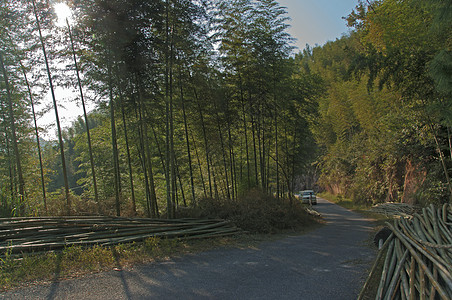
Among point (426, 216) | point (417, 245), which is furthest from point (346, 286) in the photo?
point (426, 216)

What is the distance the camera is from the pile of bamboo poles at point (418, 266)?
2.72 metres

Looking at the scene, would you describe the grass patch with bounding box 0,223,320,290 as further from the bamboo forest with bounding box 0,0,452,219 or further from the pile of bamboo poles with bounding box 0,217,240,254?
the bamboo forest with bounding box 0,0,452,219

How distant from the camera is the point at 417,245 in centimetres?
333

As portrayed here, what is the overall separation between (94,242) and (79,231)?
1.51ft

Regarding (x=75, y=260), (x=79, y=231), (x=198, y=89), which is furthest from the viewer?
(x=198, y=89)

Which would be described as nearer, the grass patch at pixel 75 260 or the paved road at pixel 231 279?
the paved road at pixel 231 279

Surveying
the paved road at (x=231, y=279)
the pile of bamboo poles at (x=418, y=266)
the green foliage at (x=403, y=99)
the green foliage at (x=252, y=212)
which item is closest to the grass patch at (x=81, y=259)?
the paved road at (x=231, y=279)

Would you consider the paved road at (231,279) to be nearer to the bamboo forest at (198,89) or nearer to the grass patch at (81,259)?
the grass patch at (81,259)

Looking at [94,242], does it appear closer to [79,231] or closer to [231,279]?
[79,231]

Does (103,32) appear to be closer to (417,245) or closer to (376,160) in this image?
(417,245)

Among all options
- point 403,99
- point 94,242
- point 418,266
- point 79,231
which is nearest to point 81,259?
point 94,242

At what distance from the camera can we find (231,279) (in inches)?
155

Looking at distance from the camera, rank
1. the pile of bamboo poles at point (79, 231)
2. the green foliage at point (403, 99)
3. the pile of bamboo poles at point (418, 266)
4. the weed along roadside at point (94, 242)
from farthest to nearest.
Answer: the green foliage at point (403, 99)
the pile of bamboo poles at point (79, 231)
the weed along roadside at point (94, 242)
the pile of bamboo poles at point (418, 266)

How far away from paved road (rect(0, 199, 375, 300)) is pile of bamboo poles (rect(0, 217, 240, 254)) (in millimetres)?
1015
